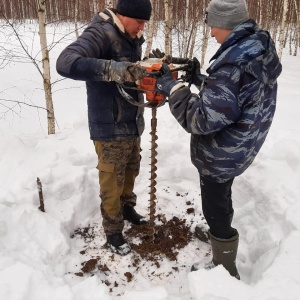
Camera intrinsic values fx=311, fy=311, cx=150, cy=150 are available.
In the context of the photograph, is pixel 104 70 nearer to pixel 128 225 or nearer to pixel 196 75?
pixel 196 75

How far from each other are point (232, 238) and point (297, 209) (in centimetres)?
86

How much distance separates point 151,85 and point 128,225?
167 cm

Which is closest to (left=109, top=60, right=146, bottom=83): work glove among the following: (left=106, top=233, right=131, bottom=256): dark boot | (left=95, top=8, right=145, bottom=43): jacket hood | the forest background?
(left=95, top=8, right=145, bottom=43): jacket hood

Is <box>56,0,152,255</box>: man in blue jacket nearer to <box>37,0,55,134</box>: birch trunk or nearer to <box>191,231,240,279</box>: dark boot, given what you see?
<box>191,231,240,279</box>: dark boot

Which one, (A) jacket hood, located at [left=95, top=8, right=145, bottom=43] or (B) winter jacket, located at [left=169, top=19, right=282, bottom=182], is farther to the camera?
(A) jacket hood, located at [left=95, top=8, right=145, bottom=43]

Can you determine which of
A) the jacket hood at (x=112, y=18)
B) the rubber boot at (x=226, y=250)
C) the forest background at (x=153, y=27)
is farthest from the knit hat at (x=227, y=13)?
the forest background at (x=153, y=27)

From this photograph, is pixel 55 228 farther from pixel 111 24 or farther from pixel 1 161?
pixel 111 24

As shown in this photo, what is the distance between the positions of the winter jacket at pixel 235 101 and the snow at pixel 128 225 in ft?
2.73

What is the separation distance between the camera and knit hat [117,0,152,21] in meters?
2.22

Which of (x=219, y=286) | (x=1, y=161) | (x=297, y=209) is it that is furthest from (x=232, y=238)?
(x=1, y=161)

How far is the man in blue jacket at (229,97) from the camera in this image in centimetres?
174

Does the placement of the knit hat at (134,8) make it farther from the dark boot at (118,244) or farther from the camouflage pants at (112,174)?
the dark boot at (118,244)

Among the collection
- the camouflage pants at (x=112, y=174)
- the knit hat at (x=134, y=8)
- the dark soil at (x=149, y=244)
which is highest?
the knit hat at (x=134, y=8)

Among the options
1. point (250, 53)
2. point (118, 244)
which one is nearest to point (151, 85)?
point (250, 53)
